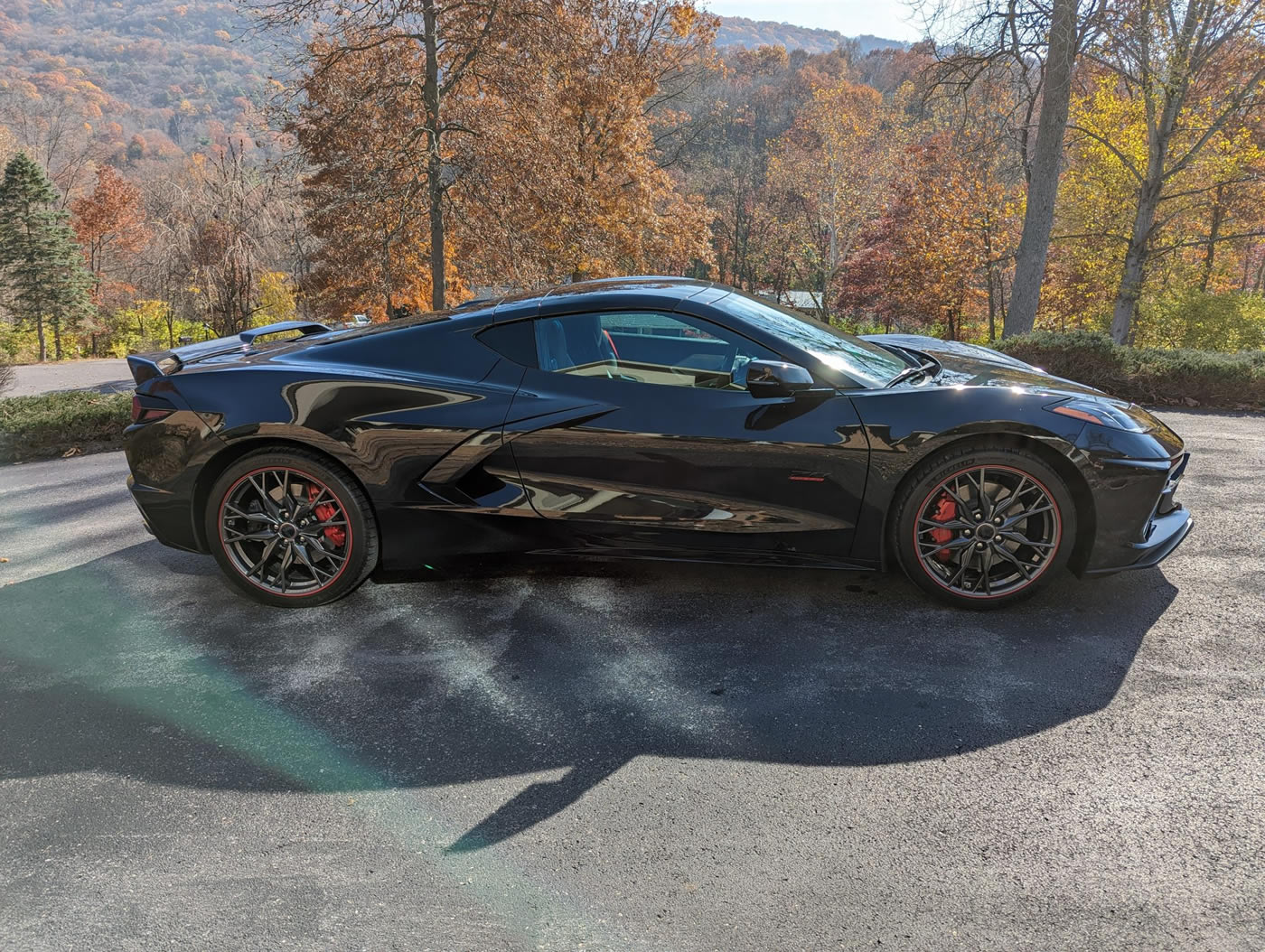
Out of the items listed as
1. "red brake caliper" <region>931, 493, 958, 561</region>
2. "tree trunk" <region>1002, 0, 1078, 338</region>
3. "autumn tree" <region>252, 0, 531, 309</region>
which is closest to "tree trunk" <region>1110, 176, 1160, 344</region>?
"tree trunk" <region>1002, 0, 1078, 338</region>

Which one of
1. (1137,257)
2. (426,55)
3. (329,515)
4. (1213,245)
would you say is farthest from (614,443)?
(1213,245)

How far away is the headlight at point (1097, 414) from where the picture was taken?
3547 mm

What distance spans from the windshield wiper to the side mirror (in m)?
0.47

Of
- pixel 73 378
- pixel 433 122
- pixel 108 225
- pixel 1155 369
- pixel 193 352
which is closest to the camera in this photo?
pixel 193 352

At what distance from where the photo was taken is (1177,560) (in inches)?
169

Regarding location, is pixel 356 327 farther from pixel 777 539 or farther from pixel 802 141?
pixel 802 141

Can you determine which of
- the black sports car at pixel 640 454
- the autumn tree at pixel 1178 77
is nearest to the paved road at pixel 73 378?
the black sports car at pixel 640 454

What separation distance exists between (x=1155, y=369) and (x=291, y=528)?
9590 millimetres

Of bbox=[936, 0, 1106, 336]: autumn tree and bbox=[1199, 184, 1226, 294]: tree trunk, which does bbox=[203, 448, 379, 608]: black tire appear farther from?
bbox=[1199, 184, 1226, 294]: tree trunk

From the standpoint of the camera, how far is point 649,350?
12.3 ft

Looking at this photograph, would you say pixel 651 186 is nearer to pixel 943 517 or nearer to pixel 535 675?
pixel 943 517

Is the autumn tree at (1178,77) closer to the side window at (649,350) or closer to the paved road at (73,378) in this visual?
the side window at (649,350)

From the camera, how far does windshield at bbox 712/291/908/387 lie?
3742mm

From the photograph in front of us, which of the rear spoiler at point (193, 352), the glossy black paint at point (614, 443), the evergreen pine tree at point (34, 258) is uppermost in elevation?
the evergreen pine tree at point (34, 258)
